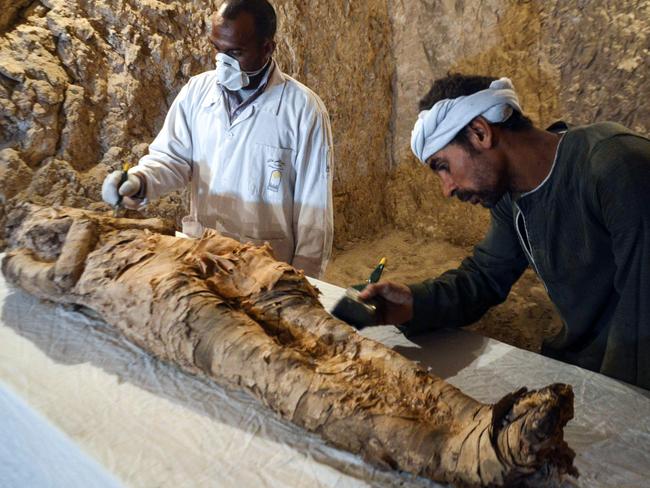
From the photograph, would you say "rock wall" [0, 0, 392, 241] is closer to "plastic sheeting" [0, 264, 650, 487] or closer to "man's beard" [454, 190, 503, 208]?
"plastic sheeting" [0, 264, 650, 487]

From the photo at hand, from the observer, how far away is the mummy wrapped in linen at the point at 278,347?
4.14 feet

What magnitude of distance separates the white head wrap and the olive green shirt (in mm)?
282

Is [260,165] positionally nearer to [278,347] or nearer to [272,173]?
[272,173]

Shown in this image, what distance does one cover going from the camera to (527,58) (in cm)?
462

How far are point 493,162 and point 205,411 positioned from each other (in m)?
1.32

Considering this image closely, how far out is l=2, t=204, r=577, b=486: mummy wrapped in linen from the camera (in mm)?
1262

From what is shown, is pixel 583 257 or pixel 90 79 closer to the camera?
pixel 583 257

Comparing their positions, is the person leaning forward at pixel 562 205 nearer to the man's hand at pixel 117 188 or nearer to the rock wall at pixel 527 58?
the man's hand at pixel 117 188

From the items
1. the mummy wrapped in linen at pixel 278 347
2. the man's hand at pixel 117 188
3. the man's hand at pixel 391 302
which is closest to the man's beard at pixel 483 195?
the man's hand at pixel 391 302

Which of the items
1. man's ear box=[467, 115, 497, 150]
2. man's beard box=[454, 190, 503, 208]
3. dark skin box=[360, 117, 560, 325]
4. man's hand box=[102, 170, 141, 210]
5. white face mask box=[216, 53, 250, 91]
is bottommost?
man's hand box=[102, 170, 141, 210]

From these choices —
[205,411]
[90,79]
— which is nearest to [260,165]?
[205,411]

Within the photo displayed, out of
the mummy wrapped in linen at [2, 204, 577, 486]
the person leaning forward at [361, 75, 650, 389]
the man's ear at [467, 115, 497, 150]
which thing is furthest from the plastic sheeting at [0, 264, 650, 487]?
the man's ear at [467, 115, 497, 150]

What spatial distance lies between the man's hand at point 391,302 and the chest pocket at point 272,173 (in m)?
1.02

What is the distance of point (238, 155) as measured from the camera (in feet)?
9.34
